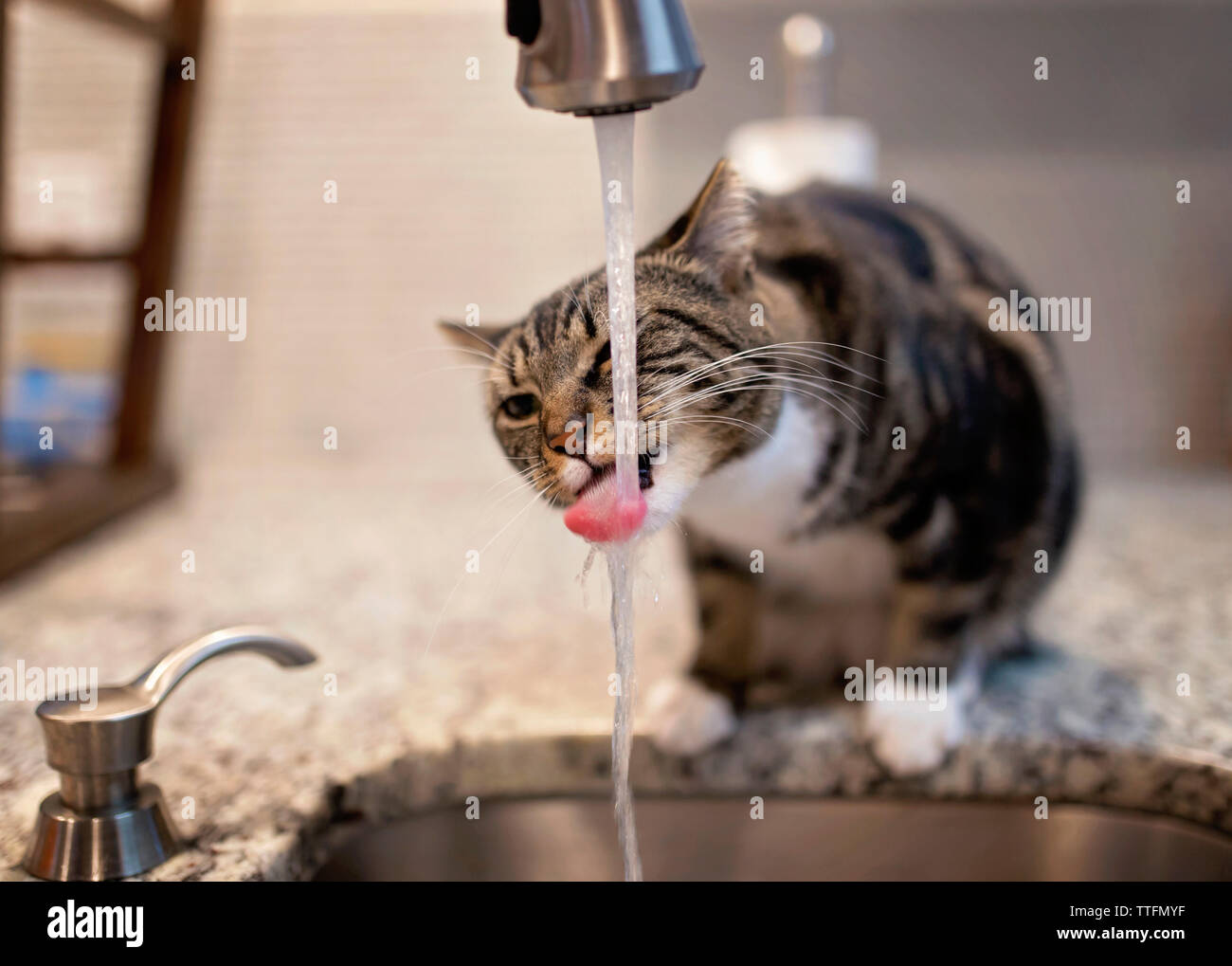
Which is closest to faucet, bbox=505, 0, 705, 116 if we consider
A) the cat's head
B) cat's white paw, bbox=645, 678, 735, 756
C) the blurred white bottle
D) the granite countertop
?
the cat's head

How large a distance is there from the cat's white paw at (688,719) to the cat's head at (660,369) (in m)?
0.24

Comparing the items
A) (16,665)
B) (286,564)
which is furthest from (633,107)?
(286,564)

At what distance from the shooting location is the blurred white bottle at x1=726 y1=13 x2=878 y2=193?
135 centimetres

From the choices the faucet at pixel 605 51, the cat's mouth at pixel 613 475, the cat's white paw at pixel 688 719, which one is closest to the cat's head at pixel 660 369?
the cat's mouth at pixel 613 475

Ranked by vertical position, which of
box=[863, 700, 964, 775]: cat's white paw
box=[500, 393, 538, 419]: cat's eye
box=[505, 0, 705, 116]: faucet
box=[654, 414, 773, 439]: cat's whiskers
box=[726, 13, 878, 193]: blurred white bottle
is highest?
box=[726, 13, 878, 193]: blurred white bottle

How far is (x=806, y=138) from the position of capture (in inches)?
52.9

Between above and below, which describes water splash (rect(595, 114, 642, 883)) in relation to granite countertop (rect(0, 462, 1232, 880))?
above

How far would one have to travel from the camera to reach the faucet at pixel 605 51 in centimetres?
50

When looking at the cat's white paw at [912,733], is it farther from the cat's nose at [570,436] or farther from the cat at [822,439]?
the cat's nose at [570,436]

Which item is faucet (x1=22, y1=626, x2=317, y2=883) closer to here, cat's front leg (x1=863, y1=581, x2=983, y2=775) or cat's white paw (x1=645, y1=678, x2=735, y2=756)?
cat's white paw (x1=645, y1=678, x2=735, y2=756)

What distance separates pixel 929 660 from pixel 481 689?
38cm

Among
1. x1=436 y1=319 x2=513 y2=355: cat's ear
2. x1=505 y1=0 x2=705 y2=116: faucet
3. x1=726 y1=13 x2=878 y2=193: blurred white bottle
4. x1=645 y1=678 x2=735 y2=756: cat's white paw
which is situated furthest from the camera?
x1=726 y1=13 x2=878 y2=193: blurred white bottle
